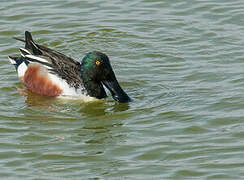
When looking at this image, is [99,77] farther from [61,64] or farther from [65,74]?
[61,64]

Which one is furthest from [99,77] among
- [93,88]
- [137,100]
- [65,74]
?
[137,100]

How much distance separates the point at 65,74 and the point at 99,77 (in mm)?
628

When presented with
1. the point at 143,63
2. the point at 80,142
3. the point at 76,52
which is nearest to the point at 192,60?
the point at 143,63

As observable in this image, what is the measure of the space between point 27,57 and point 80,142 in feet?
11.1

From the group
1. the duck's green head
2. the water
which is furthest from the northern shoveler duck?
the water

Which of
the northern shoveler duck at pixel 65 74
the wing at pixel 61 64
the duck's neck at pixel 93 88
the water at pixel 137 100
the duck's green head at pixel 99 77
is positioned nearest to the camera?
the water at pixel 137 100

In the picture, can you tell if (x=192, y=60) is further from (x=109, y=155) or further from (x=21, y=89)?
(x=109, y=155)

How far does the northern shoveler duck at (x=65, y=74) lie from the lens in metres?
11.9

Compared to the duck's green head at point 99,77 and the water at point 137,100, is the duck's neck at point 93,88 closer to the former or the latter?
the duck's green head at point 99,77

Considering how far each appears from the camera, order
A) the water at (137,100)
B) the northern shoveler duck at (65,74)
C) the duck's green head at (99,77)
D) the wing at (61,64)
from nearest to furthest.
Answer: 1. the water at (137,100)
2. the duck's green head at (99,77)
3. the northern shoveler duck at (65,74)
4. the wing at (61,64)

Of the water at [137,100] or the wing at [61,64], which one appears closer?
the water at [137,100]

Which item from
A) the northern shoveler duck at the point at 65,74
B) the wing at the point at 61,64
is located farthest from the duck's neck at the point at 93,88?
the wing at the point at 61,64

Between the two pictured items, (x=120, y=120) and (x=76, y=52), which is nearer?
(x=120, y=120)

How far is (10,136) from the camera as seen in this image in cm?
1019
